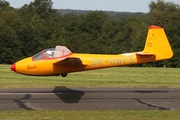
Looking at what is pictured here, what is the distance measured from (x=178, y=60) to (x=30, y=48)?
25005 millimetres

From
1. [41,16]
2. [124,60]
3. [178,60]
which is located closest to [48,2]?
[41,16]

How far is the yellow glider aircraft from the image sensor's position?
859 inches

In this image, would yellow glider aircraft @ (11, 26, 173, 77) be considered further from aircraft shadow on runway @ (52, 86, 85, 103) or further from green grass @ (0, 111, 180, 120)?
green grass @ (0, 111, 180, 120)

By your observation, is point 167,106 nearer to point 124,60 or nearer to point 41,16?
point 124,60

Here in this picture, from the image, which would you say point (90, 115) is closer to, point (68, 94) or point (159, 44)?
point (68, 94)

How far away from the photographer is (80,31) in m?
114

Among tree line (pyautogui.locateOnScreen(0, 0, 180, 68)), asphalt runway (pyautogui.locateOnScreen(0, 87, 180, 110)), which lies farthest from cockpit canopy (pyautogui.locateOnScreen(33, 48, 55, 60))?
tree line (pyautogui.locateOnScreen(0, 0, 180, 68))

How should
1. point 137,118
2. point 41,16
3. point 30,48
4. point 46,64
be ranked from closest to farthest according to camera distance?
1. point 137,118
2. point 46,64
3. point 30,48
4. point 41,16

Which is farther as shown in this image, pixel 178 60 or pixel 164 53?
pixel 178 60

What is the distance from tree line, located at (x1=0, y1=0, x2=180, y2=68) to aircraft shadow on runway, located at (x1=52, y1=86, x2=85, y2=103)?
44.7m

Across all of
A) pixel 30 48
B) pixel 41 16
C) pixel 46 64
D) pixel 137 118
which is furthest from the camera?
pixel 41 16

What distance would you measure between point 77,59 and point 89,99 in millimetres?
2436

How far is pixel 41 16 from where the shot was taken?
131500mm

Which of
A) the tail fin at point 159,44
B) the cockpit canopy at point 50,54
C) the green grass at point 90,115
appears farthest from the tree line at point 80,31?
the green grass at point 90,115
